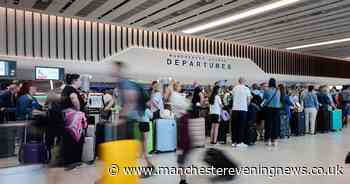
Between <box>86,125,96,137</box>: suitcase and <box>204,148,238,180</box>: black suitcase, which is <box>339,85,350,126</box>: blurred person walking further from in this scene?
<box>86,125,96,137</box>: suitcase

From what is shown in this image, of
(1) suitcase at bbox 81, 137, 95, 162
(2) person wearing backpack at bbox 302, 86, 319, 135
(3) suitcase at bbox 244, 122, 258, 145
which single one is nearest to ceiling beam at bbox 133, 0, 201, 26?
(2) person wearing backpack at bbox 302, 86, 319, 135

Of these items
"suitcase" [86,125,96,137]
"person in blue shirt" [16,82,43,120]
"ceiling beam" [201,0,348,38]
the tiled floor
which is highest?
"ceiling beam" [201,0,348,38]

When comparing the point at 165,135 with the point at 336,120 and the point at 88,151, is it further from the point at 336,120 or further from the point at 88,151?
the point at 336,120

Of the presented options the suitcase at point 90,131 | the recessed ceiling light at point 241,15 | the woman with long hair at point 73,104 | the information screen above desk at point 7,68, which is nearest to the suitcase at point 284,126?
the recessed ceiling light at point 241,15

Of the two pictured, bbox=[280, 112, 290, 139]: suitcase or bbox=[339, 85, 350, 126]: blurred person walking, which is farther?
bbox=[339, 85, 350, 126]: blurred person walking

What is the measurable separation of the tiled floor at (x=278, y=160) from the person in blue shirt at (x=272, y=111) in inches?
10.1

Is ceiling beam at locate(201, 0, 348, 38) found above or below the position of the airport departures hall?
above

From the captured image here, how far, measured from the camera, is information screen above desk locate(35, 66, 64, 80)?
32.4 ft

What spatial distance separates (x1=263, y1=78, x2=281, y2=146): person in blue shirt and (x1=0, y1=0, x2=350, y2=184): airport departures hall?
2 cm

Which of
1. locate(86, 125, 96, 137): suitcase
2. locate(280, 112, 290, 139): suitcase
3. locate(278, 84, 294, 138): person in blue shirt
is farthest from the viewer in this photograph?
locate(280, 112, 290, 139): suitcase

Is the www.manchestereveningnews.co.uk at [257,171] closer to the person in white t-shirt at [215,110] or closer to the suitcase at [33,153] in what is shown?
the suitcase at [33,153]

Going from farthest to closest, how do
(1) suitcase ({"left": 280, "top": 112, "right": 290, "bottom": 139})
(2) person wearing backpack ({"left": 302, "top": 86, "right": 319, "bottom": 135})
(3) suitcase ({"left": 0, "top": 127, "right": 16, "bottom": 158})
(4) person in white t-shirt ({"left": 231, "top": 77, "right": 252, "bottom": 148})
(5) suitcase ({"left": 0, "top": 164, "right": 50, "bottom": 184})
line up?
(2) person wearing backpack ({"left": 302, "top": 86, "right": 319, "bottom": 135}) → (1) suitcase ({"left": 280, "top": 112, "right": 290, "bottom": 139}) → (4) person in white t-shirt ({"left": 231, "top": 77, "right": 252, "bottom": 148}) → (3) suitcase ({"left": 0, "top": 127, "right": 16, "bottom": 158}) → (5) suitcase ({"left": 0, "top": 164, "right": 50, "bottom": 184})

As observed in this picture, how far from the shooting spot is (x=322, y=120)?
9.49m

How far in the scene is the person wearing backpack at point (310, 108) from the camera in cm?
893
